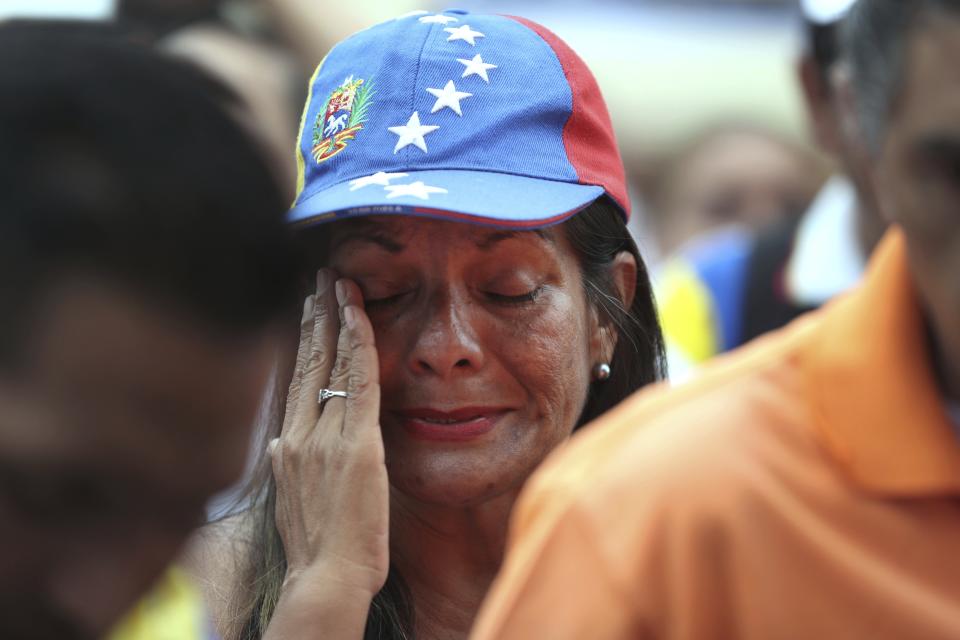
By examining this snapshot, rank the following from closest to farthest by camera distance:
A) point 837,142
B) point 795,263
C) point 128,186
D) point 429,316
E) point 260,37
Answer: point 128,186, point 429,316, point 837,142, point 795,263, point 260,37

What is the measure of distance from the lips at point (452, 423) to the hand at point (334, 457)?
8 cm

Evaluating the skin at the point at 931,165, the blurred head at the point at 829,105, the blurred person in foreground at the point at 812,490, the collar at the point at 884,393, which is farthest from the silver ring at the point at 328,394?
the blurred head at the point at 829,105

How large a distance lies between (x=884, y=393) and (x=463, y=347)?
104cm

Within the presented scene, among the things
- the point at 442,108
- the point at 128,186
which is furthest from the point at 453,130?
the point at 128,186

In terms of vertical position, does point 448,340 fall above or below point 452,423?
above

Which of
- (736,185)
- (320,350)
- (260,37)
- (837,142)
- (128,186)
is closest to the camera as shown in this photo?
(128,186)

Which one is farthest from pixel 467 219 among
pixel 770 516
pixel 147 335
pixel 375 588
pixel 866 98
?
pixel 147 335

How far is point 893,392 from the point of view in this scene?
169cm

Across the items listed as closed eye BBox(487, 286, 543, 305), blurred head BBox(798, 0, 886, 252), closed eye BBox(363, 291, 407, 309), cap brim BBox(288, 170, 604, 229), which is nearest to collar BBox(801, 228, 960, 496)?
cap brim BBox(288, 170, 604, 229)

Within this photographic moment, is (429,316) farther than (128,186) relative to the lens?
Yes

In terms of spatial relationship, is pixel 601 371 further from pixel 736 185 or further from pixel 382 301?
pixel 736 185

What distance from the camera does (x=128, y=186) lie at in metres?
1.27

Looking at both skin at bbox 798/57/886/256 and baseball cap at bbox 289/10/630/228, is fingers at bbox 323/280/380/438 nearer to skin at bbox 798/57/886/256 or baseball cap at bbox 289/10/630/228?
baseball cap at bbox 289/10/630/228

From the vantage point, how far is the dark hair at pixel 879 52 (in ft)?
5.60
